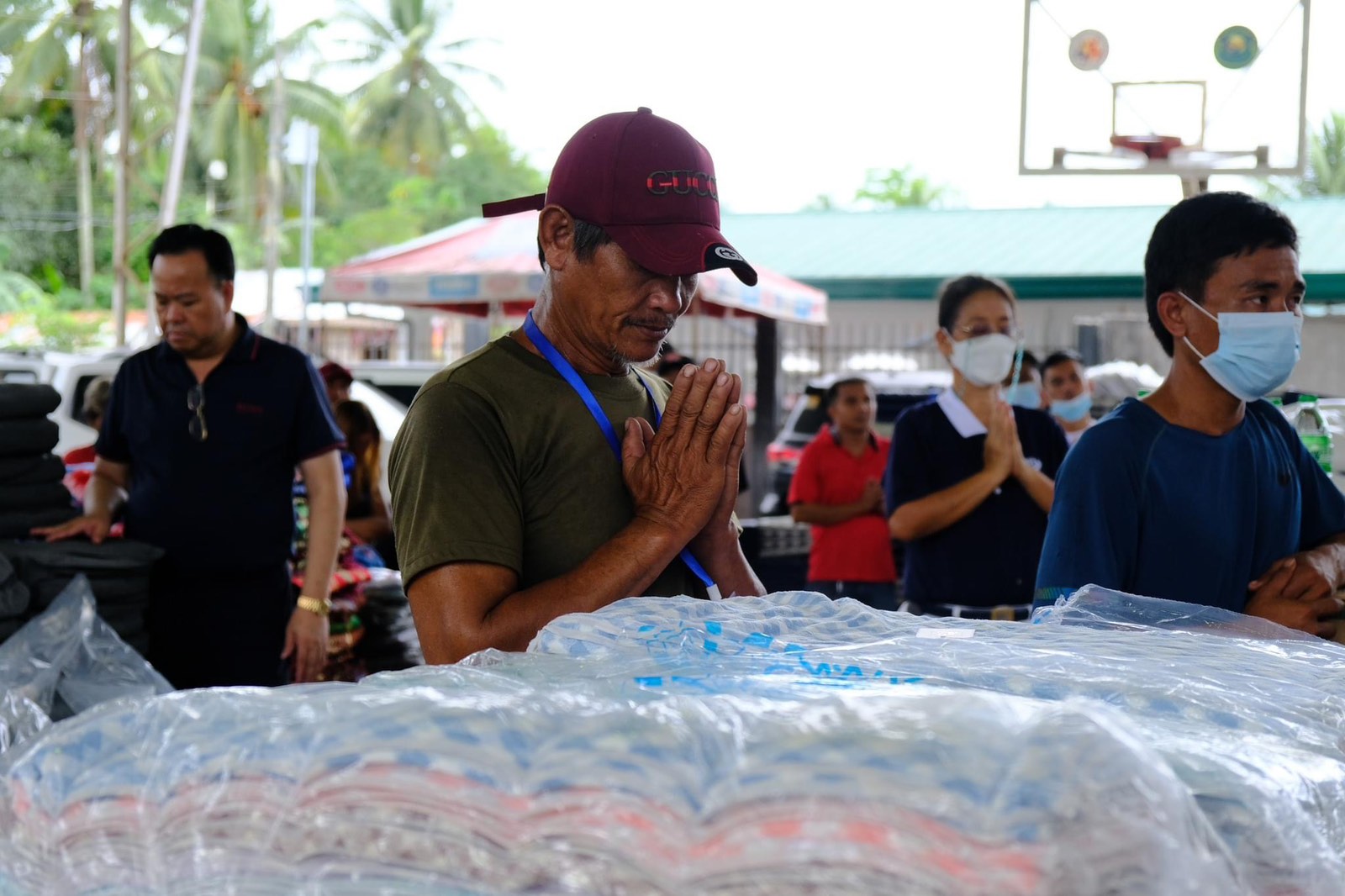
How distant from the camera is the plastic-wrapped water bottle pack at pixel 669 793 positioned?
943 mm

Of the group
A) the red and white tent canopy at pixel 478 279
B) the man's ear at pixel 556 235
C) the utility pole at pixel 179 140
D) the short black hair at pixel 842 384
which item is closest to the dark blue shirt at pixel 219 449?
the man's ear at pixel 556 235

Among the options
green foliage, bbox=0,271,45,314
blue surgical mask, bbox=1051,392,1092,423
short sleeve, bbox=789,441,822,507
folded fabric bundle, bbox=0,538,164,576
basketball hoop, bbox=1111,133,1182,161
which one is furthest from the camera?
green foliage, bbox=0,271,45,314

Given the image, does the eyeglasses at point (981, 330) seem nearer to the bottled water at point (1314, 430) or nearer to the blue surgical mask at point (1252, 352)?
the bottled water at point (1314, 430)

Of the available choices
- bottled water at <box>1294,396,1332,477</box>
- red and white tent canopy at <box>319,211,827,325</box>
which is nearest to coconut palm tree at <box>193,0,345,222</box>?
red and white tent canopy at <box>319,211,827,325</box>

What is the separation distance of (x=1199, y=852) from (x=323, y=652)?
3585 millimetres

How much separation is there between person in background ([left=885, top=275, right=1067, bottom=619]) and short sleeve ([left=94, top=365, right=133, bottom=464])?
89.4 inches

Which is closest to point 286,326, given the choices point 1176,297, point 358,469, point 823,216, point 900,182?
point 823,216

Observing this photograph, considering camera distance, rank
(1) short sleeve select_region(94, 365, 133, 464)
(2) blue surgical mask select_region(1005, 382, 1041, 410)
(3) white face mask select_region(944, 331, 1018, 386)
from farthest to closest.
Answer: (2) blue surgical mask select_region(1005, 382, 1041, 410)
(3) white face mask select_region(944, 331, 1018, 386)
(1) short sleeve select_region(94, 365, 133, 464)

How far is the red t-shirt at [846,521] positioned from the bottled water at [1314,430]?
8.69 ft

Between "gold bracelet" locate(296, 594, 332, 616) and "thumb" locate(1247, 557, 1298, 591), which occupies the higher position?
"thumb" locate(1247, 557, 1298, 591)

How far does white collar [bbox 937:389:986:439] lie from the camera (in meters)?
4.37

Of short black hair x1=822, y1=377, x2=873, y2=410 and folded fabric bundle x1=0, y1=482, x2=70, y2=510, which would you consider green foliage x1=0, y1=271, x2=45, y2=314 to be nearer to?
short black hair x1=822, y1=377, x2=873, y2=410

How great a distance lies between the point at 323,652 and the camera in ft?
13.9

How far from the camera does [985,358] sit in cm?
446
